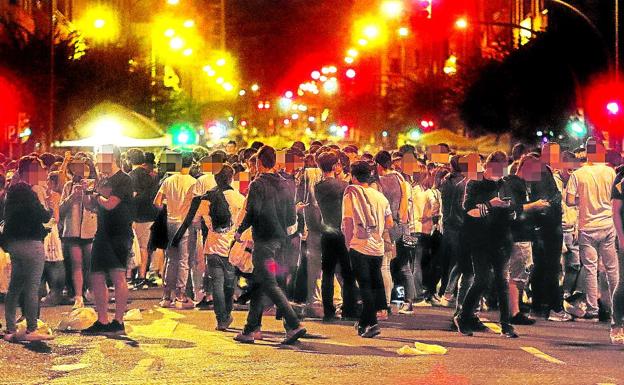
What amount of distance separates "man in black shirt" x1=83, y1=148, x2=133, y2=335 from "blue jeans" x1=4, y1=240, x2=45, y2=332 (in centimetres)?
60

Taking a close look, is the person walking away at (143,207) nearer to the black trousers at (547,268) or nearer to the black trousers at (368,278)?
the black trousers at (547,268)

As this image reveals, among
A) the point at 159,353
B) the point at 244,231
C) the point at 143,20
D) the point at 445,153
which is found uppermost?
the point at 143,20

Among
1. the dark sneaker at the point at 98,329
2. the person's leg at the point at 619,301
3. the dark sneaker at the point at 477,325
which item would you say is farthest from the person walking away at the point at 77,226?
the person's leg at the point at 619,301

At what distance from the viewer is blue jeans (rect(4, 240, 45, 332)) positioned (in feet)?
39.6

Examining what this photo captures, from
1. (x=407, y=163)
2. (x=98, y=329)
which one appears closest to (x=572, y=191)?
(x=407, y=163)

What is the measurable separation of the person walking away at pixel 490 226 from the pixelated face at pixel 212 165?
8.99 ft

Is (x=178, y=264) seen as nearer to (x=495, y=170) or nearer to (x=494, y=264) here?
(x=494, y=264)

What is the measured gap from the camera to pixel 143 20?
73.4 m

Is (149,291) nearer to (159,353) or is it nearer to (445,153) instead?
(445,153)

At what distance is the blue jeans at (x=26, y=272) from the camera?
12070 mm

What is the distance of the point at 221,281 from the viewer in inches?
515

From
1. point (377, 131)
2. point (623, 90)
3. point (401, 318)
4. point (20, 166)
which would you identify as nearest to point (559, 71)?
point (623, 90)

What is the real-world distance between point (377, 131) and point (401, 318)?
3158 inches

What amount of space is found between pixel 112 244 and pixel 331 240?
8.34 ft
